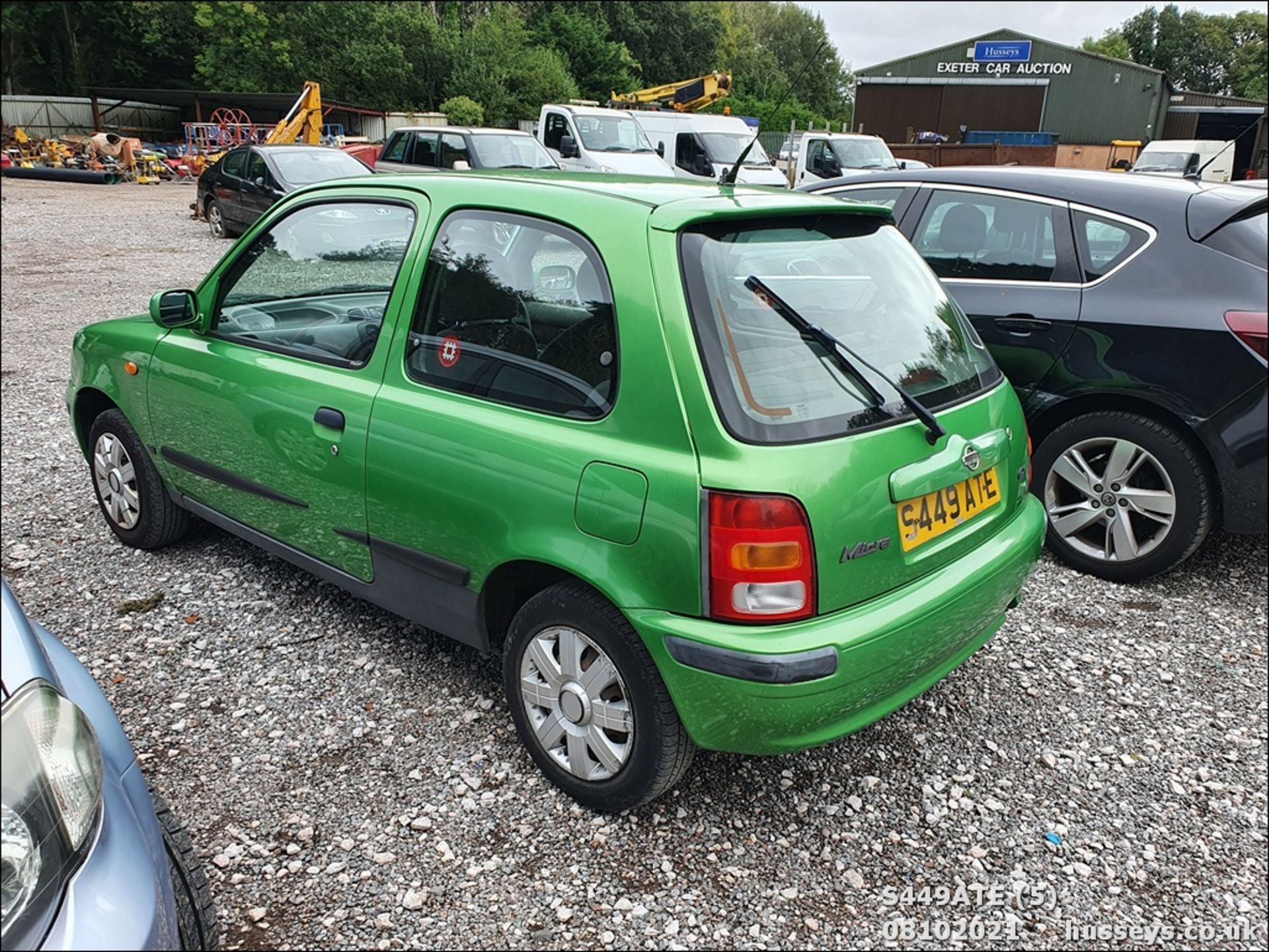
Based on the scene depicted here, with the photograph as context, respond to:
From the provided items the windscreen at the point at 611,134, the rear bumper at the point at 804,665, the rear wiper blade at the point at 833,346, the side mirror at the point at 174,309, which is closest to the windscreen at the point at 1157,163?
the windscreen at the point at 611,134

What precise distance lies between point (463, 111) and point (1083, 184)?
21608mm

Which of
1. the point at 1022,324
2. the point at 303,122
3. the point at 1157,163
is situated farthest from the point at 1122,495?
the point at 1157,163

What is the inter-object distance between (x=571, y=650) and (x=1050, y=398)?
271 centimetres

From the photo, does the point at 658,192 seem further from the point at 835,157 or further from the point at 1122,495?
the point at 835,157

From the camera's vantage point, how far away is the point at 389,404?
9.53 feet

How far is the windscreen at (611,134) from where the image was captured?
17656 millimetres

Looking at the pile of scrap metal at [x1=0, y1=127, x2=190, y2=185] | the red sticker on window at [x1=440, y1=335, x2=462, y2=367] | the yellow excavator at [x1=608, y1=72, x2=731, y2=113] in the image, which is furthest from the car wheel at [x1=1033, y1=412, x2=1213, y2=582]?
the yellow excavator at [x1=608, y1=72, x2=731, y2=113]

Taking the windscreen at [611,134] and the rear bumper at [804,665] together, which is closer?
the rear bumper at [804,665]

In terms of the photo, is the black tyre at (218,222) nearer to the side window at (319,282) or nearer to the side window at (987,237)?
the side window at (319,282)

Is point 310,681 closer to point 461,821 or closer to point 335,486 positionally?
point 335,486

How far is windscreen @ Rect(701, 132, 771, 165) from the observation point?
17.5 meters

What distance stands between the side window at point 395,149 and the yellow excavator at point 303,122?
1287 mm

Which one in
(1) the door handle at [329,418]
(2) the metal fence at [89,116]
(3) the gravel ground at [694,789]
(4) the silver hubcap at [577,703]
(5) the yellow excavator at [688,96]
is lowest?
(3) the gravel ground at [694,789]

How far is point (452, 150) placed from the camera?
46.5 feet
